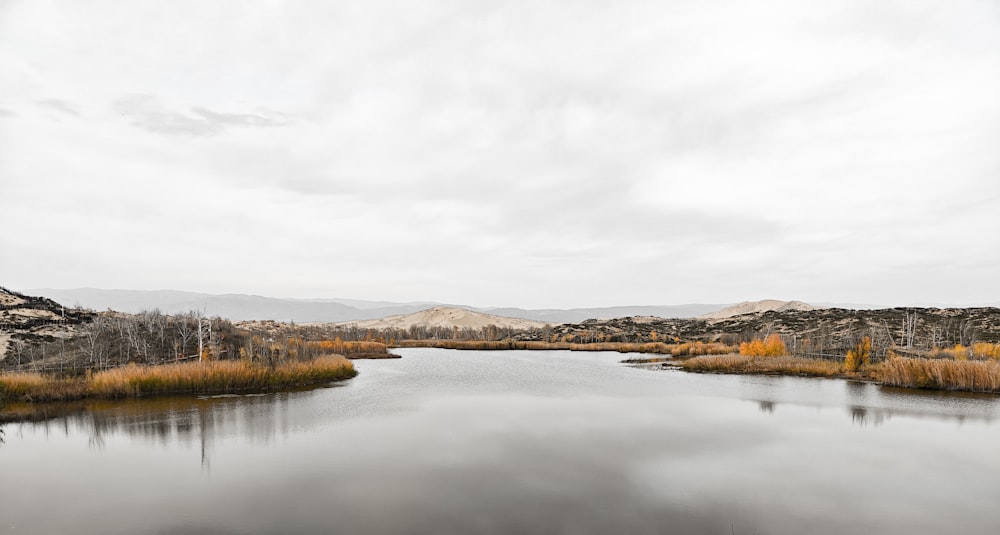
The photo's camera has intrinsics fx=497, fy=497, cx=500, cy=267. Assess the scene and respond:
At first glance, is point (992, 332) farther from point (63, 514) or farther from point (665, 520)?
point (63, 514)

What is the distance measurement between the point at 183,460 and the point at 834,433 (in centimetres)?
1836

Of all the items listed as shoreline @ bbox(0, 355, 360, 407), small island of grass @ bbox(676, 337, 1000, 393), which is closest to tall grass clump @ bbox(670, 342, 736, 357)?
small island of grass @ bbox(676, 337, 1000, 393)

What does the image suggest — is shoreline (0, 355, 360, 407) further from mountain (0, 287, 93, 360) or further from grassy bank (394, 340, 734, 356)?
grassy bank (394, 340, 734, 356)

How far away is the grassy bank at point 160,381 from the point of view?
19.5 meters

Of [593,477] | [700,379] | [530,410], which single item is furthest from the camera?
[700,379]

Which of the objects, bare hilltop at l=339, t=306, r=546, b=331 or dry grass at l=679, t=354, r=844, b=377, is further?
bare hilltop at l=339, t=306, r=546, b=331

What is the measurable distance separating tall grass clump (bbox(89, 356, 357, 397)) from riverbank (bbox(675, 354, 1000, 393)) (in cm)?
2726

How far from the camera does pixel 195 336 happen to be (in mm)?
30531

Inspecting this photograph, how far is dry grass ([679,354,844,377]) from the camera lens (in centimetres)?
3080

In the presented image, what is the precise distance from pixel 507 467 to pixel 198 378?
17.0 meters

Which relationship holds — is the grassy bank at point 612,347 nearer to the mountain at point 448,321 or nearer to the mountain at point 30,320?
the mountain at point 30,320

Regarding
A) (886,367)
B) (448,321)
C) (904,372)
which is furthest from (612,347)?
(448,321)

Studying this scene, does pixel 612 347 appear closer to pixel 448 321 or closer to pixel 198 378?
pixel 198 378

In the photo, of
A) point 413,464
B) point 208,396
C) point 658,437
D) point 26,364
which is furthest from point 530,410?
point 26,364
